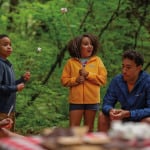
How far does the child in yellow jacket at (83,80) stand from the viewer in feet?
17.1

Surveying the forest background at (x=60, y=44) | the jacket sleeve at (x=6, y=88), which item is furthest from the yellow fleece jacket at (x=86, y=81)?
the forest background at (x=60, y=44)

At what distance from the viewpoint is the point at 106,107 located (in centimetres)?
450

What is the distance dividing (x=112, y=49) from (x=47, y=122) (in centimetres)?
167

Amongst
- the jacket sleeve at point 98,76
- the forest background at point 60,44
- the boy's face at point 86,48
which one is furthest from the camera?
the forest background at point 60,44

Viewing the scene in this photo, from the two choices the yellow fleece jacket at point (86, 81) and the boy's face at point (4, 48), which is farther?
the yellow fleece jacket at point (86, 81)

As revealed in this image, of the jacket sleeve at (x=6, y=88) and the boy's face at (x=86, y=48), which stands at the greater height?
the boy's face at (x=86, y=48)

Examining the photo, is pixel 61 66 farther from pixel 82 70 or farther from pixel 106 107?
pixel 106 107

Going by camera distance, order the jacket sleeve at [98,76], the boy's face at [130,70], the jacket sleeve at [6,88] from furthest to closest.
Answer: the jacket sleeve at [98,76]
the jacket sleeve at [6,88]
the boy's face at [130,70]

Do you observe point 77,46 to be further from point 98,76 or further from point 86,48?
point 98,76

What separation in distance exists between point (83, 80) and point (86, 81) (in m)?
0.07

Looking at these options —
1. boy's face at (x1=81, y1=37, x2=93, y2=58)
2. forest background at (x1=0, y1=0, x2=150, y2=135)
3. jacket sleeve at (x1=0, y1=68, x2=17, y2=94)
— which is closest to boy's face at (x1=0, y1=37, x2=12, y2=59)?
jacket sleeve at (x1=0, y1=68, x2=17, y2=94)

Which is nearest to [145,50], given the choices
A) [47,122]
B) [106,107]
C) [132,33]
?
[132,33]

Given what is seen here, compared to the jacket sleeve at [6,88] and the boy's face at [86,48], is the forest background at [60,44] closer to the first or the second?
the boy's face at [86,48]

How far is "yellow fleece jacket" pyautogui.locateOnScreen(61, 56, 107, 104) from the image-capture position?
5.23 metres
